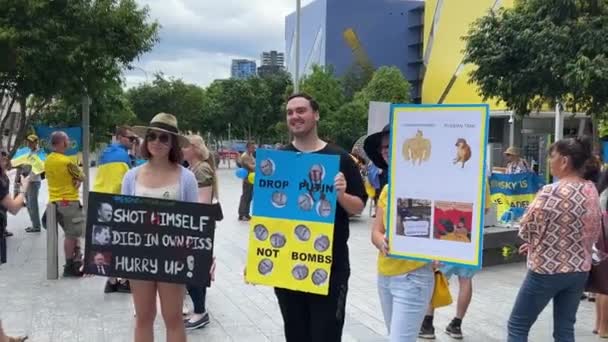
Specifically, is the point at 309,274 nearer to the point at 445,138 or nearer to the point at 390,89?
the point at 445,138

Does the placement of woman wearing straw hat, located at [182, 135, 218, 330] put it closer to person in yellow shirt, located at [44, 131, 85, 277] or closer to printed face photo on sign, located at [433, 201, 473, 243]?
person in yellow shirt, located at [44, 131, 85, 277]

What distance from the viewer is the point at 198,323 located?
218 inches

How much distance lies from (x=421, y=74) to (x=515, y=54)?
59020 millimetres

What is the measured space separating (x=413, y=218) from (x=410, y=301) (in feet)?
1.63

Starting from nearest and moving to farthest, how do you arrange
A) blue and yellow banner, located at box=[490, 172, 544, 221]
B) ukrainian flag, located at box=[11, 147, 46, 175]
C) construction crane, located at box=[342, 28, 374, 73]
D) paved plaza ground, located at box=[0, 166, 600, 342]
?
paved plaza ground, located at box=[0, 166, 600, 342] < ukrainian flag, located at box=[11, 147, 46, 175] < blue and yellow banner, located at box=[490, 172, 544, 221] < construction crane, located at box=[342, 28, 374, 73]

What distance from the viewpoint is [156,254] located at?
148 inches

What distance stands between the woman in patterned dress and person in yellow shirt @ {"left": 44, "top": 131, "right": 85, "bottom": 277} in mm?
5558

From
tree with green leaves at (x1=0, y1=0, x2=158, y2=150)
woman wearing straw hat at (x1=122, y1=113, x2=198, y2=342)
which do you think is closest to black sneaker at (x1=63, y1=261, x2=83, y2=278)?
tree with green leaves at (x1=0, y1=0, x2=158, y2=150)

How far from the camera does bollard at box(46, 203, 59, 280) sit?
738cm

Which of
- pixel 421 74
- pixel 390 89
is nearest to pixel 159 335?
pixel 390 89

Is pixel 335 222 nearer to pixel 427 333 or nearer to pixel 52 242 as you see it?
pixel 427 333

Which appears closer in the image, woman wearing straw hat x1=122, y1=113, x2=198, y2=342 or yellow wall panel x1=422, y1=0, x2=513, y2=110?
woman wearing straw hat x1=122, y1=113, x2=198, y2=342

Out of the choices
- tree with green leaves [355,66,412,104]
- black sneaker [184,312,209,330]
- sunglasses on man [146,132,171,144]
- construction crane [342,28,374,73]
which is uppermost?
construction crane [342,28,374,73]

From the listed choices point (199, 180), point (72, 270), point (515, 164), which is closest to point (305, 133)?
point (199, 180)
